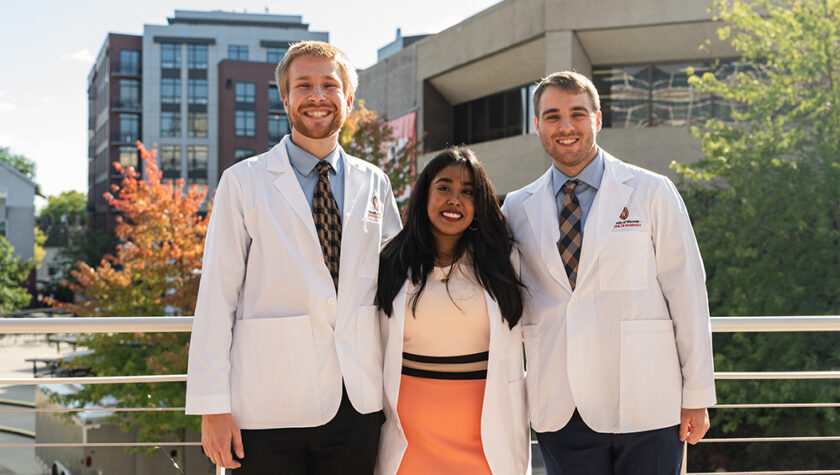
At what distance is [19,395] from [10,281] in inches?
872

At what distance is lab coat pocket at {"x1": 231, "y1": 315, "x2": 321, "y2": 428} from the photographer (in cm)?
243

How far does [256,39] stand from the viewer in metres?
68.9

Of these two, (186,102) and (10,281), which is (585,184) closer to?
(10,281)

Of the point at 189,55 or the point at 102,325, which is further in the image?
the point at 189,55

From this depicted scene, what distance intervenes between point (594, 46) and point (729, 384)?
34.5 feet

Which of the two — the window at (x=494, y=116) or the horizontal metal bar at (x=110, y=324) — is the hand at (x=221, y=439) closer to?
the horizontal metal bar at (x=110, y=324)

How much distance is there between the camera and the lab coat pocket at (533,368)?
8.97 feet

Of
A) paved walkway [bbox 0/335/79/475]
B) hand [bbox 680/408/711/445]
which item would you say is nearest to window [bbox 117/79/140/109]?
paved walkway [bbox 0/335/79/475]

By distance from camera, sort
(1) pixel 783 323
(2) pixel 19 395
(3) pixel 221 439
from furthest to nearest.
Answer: (2) pixel 19 395 → (1) pixel 783 323 → (3) pixel 221 439

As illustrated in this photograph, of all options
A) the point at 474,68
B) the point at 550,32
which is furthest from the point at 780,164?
the point at 474,68

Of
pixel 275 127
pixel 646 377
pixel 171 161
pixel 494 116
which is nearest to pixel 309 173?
pixel 646 377

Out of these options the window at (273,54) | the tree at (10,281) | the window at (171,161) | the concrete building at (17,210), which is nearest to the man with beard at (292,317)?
the tree at (10,281)

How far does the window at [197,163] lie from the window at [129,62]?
920cm

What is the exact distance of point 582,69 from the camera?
744 inches
